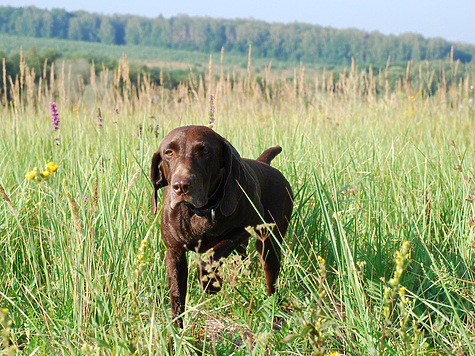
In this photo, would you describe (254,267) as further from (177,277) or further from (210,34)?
(210,34)

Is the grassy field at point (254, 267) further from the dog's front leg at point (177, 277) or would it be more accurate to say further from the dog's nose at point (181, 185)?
the dog's nose at point (181, 185)

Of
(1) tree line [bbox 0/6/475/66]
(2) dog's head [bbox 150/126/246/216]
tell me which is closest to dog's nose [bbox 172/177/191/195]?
(2) dog's head [bbox 150/126/246/216]

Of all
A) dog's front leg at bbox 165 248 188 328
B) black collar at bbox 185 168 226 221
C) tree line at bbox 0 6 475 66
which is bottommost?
dog's front leg at bbox 165 248 188 328

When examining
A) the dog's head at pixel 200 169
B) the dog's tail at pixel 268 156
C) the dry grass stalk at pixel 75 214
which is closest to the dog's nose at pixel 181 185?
the dog's head at pixel 200 169

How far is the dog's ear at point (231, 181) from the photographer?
1.86m

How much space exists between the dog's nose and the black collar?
24 cm

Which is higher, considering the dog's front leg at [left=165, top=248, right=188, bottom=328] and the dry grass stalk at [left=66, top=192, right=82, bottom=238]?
the dry grass stalk at [left=66, top=192, right=82, bottom=238]

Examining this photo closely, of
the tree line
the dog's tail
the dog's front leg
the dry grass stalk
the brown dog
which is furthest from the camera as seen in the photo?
the tree line

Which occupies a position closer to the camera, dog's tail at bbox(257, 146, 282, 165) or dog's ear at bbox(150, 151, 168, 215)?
dog's ear at bbox(150, 151, 168, 215)

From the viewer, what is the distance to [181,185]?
165 centimetres

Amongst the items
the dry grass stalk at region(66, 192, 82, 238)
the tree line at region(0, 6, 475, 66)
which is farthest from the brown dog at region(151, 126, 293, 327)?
the tree line at region(0, 6, 475, 66)

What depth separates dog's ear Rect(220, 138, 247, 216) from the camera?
1862 millimetres

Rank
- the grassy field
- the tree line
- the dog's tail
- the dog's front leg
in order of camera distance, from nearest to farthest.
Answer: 1. the grassy field
2. the dog's front leg
3. the dog's tail
4. the tree line

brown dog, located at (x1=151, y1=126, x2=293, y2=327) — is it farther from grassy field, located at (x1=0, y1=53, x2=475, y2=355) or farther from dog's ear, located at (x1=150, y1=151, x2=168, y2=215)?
grassy field, located at (x1=0, y1=53, x2=475, y2=355)
